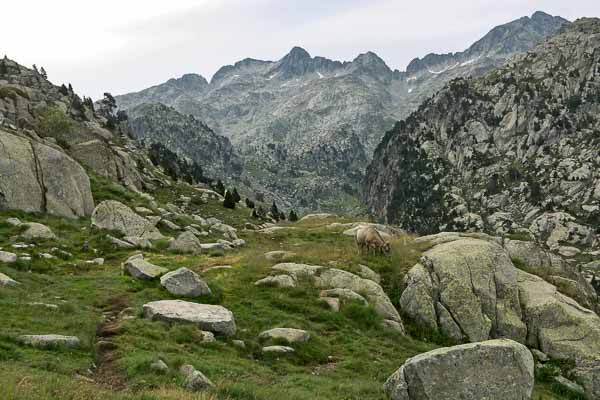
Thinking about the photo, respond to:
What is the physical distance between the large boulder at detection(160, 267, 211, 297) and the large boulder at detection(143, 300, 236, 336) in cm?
203

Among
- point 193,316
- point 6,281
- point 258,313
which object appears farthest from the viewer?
point 258,313

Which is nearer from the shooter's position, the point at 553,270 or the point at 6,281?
the point at 6,281

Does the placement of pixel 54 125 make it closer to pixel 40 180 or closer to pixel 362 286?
pixel 40 180

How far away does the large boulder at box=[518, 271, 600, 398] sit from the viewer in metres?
24.7

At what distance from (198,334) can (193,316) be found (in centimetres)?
147

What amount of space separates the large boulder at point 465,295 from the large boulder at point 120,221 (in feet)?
73.3

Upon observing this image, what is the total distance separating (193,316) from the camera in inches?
796

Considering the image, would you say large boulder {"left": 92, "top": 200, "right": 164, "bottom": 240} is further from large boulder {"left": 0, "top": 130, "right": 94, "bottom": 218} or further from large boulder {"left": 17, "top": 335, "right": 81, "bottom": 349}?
large boulder {"left": 17, "top": 335, "right": 81, "bottom": 349}

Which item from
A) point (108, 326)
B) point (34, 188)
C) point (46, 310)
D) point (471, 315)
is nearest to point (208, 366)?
point (108, 326)

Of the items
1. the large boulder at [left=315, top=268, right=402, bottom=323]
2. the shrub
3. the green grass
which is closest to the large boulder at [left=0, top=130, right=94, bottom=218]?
the green grass

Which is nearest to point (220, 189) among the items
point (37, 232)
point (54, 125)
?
point (54, 125)

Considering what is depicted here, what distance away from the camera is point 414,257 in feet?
103

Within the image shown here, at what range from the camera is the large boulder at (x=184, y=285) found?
23.4 m

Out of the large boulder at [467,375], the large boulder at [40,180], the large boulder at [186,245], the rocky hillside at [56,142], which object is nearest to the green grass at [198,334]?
the large boulder at [467,375]
